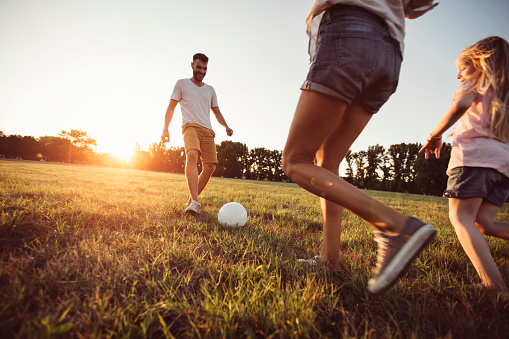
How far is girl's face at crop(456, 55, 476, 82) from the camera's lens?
199cm

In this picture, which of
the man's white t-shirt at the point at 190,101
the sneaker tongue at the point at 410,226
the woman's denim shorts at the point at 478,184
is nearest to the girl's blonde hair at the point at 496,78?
the woman's denim shorts at the point at 478,184

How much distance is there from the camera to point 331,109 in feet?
4.97

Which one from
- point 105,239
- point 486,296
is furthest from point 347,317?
point 105,239

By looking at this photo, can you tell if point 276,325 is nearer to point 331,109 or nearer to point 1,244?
point 331,109

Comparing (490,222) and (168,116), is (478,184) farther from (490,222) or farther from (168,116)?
(168,116)

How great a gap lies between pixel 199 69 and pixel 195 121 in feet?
3.33

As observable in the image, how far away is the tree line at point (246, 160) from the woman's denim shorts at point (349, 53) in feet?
173

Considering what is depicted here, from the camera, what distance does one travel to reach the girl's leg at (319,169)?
149 centimetres

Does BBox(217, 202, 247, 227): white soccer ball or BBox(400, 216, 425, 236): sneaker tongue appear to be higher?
A: BBox(400, 216, 425, 236): sneaker tongue

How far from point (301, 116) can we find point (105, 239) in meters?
2.26

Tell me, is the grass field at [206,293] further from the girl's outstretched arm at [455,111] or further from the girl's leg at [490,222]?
the girl's outstretched arm at [455,111]

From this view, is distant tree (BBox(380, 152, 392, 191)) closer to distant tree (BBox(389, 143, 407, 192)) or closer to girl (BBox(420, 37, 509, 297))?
distant tree (BBox(389, 143, 407, 192))

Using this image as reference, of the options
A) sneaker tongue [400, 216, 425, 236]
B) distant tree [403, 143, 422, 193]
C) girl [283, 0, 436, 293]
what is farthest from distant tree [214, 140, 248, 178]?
sneaker tongue [400, 216, 425, 236]

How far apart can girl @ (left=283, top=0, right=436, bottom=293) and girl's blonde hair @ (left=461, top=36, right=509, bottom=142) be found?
66 cm
